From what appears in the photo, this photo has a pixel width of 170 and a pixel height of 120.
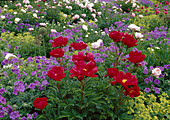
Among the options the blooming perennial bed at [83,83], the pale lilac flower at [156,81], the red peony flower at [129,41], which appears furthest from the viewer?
the pale lilac flower at [156,81]

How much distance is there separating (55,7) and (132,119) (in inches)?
204

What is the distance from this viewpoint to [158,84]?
102 inches

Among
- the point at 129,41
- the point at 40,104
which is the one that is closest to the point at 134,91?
the point at 129,41

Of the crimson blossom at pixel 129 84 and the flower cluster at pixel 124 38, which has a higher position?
the flower cluster at pixel 124 38

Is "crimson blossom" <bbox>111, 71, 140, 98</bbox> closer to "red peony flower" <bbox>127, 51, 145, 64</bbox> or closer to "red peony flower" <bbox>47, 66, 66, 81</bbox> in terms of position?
Answer: "red peony flower" <bbox>127, 51, 145, 64</bbox>

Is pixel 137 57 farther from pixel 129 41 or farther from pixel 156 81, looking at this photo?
pixel 156 81

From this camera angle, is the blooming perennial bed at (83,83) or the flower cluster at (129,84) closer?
A: the flower cluster at (129,84)

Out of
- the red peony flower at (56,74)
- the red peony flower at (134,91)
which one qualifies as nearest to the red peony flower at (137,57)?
A: the red peony flower at (134,91)

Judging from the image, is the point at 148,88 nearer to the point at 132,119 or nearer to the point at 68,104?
the point at 132,119

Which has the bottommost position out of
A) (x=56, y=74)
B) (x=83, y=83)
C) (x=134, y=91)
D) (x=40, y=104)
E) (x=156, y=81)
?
(x=156, y=81)

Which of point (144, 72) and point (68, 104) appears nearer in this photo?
point (68, 104)

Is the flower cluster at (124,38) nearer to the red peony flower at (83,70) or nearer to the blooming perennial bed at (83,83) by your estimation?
the blooming perennial bed at (83,83)

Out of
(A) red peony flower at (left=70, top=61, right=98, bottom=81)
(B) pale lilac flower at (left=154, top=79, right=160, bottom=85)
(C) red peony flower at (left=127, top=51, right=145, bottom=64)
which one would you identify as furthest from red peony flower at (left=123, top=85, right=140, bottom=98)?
(B) pale lilac flower at (left=154, top=79, right=160, bottom=85)

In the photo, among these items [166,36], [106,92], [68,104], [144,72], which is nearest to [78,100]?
[68,104]
